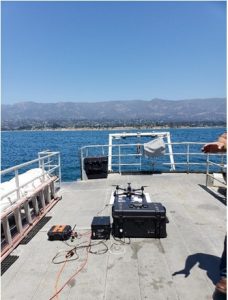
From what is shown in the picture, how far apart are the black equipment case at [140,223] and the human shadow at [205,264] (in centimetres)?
78

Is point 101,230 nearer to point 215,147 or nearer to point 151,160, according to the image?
point 215,147

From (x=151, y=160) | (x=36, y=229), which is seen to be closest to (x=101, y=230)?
(x=36, y=229)

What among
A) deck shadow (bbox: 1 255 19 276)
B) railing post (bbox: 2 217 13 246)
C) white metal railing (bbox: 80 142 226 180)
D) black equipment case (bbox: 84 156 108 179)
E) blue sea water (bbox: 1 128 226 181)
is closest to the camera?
deck shadow (bbox: 1 255 19 276)

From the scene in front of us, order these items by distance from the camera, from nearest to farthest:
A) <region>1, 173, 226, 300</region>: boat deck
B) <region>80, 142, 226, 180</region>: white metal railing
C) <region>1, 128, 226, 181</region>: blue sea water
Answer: <region>1, 173, 226, 300</region>: boat deck
<region>80, 142, 226, 180</region>: white metal railing
<region>1, 128, 226, 181</region>: blue sea water

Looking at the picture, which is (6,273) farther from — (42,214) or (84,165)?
(84,165)

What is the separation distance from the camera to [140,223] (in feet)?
15.8

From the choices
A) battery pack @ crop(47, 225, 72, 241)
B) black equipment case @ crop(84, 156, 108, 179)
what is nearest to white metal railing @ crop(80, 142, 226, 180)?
black equipment case @ crop(84, 156, 108, 179)

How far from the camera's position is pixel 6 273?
3879 millimetres

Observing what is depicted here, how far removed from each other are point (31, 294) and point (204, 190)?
5.84m

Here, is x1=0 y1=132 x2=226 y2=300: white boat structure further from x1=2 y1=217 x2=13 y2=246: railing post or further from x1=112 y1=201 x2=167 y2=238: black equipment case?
x1=112 y1=201 x2=167 y2=238: black equipment case

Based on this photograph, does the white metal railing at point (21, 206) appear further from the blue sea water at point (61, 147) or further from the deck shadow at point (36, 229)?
the blue sea water at point (61, 147)

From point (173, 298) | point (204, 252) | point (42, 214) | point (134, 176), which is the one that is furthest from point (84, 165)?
point (173, 298)

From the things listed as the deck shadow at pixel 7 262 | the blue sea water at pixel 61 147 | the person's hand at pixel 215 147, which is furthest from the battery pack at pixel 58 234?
the blue sea water at pixel 61 147

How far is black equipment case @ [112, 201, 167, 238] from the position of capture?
4.77 m
